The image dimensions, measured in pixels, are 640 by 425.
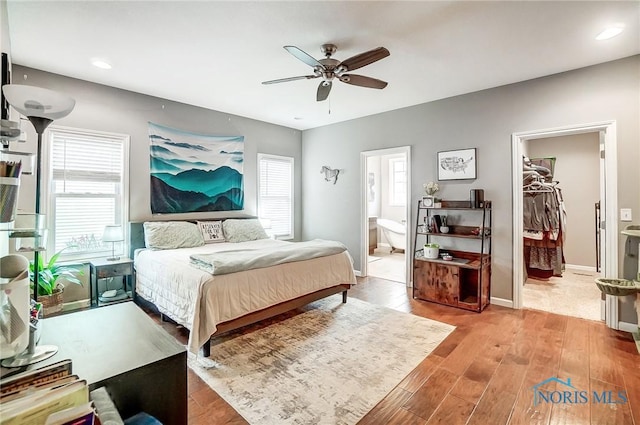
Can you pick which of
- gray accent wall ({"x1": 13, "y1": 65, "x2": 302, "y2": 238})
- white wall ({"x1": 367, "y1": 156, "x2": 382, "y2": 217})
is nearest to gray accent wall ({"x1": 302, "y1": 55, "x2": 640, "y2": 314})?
gray accent wall ({"x1": 13, "y1": 65, "x2": 302, "y2": 238})

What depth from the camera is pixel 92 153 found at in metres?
3.81

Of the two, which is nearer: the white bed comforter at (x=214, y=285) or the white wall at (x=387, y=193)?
the white bed comforter at (x=214, y=285)

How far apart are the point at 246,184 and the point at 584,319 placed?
4.97m

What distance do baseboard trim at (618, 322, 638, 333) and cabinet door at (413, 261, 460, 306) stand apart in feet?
5.07

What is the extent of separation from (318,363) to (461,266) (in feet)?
7.23

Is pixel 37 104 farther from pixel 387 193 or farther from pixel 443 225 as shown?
pixel 387 193

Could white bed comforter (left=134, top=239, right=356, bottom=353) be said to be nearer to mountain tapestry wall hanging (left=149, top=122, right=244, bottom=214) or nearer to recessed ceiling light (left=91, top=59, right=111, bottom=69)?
mountain tapestry wall hanging (left=149, top=122, right=244, bottom=214)

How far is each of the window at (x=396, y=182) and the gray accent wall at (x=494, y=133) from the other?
277 centimetres

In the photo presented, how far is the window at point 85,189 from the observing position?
3.55 meters

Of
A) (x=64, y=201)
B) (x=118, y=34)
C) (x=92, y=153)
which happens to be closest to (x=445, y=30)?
(x=118, y=34)

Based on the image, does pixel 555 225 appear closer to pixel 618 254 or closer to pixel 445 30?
pixel 618 254

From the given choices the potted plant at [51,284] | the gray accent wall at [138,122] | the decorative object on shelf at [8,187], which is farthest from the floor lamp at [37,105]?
the gray accent wall at [138,122]

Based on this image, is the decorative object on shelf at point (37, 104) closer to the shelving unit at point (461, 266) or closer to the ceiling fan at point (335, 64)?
the ceiling fan at point (335, 64)

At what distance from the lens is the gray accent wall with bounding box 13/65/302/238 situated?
3.47 m
